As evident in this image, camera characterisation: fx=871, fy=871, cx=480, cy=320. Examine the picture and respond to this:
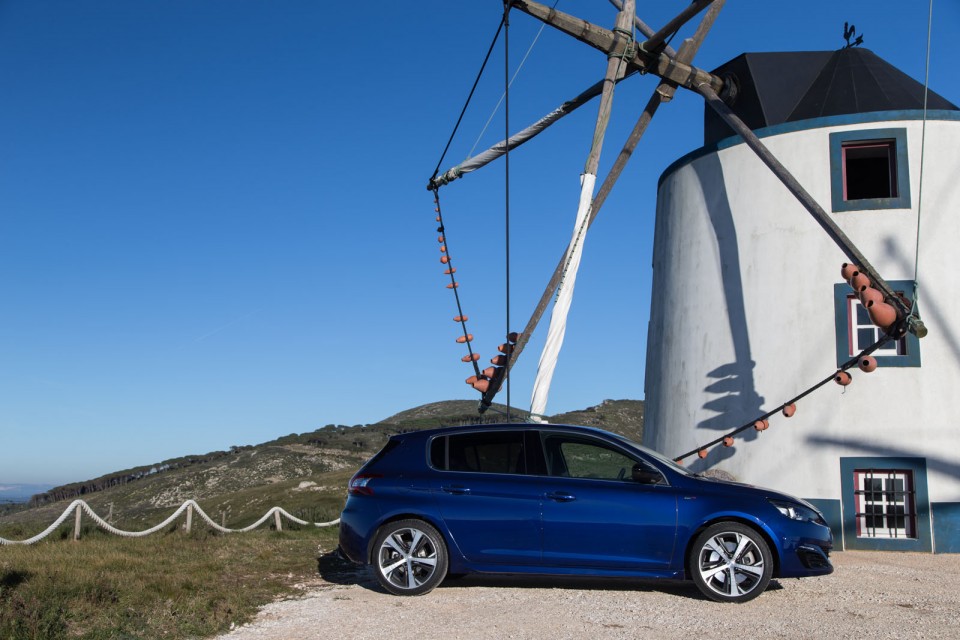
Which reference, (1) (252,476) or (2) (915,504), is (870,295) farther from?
(1) (252,476)

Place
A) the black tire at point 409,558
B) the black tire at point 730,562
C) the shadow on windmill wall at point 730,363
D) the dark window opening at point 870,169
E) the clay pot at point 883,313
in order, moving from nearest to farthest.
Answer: the black tire at point 730,562 → the black tire at point 409,558 → the clay pot at point 883,313 → the dark window opening at point 870,169 → the shadow on windmill wall at point 730,363

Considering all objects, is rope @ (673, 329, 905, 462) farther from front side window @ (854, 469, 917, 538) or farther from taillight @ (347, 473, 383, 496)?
taillight @ (347, 473, 383, 496)

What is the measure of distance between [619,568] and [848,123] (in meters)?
9.12

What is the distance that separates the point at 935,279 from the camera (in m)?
13.0

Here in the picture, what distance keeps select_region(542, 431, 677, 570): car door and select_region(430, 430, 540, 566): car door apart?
0.17 meters

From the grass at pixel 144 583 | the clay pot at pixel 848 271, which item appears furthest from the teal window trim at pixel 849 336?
the grass at pixel 144 583

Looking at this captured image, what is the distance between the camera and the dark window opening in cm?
1368

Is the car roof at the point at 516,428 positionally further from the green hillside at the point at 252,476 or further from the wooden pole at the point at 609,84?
the green hillside at the point at 252,476

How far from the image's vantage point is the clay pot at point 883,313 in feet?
38.2

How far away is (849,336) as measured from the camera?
13.3 m

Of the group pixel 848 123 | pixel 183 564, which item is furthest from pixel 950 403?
pixel 183 564

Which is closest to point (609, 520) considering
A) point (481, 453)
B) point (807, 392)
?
point (481, 453)

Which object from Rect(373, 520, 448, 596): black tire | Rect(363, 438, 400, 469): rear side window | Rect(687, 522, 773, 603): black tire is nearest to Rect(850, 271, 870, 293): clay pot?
Rect(687, 522, 773, 603): black tire

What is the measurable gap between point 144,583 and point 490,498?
11.2ft
